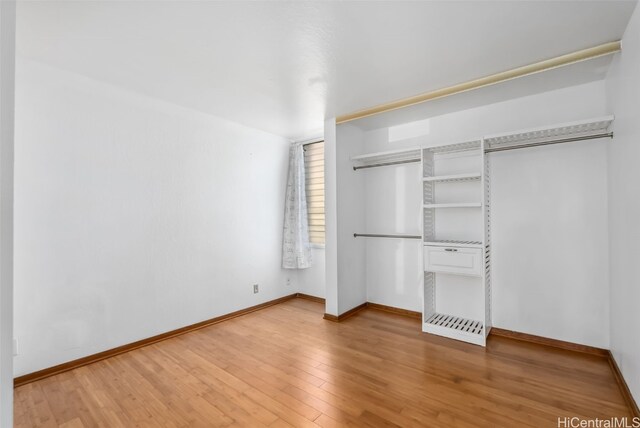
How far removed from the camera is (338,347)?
266 centimetres

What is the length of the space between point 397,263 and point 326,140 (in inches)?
69.1

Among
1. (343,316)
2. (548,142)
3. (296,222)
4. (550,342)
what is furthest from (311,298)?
(548,142)

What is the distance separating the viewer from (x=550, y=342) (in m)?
2.58

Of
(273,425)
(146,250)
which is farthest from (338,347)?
(146,250)

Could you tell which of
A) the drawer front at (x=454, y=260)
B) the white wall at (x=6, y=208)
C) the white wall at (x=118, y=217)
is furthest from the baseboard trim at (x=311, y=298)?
the white wall at (x=6, y=208)

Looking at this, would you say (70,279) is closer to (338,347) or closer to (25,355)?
(25,355)

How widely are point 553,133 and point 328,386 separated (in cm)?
283

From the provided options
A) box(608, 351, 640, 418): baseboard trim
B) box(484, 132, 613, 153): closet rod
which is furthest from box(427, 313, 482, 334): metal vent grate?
box(484, 132, 613, 153): closet rod

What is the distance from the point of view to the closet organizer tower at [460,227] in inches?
104

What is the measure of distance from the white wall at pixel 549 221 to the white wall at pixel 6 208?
3308mm

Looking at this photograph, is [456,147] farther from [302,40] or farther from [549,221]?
[302,40]

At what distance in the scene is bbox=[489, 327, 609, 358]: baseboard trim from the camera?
7.83 ft

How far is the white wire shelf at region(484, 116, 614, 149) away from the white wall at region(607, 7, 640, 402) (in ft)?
0.48

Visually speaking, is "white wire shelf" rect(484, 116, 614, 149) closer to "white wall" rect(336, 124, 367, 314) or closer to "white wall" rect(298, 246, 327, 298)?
"white wall" rect(336, 124, 367, 314)
